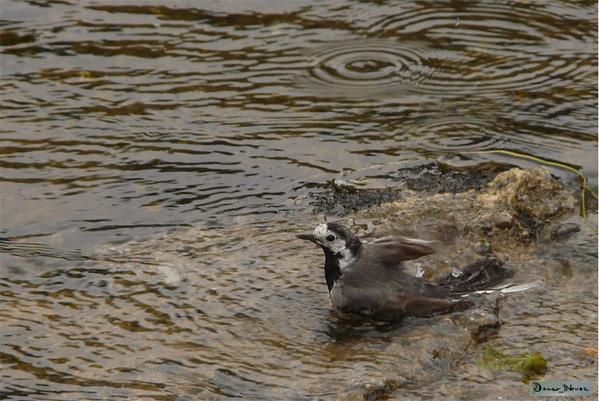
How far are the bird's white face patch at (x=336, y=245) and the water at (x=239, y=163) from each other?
0.29m

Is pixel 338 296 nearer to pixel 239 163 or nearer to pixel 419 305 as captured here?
pixel 419 305

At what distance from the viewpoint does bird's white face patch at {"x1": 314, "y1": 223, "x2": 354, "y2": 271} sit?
25.5 feet

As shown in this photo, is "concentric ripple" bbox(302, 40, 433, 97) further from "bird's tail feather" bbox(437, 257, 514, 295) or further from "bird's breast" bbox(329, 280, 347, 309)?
"bird's breast" bbox(329, 280, 347, 309)

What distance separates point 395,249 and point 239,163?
2218 millimetres

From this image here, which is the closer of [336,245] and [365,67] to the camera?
[336,245]

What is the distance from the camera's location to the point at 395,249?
307 inches

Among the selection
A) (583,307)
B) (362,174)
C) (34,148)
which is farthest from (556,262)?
(34,148)

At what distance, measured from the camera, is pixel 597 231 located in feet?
28.6

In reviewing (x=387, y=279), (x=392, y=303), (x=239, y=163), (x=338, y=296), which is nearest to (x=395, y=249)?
(x=387, y=279)

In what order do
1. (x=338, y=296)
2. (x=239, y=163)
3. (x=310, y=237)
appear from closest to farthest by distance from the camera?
(x=338, y=296) < (x=310, y=237) < (x=239, y=163)

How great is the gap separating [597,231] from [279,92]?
3.27 m

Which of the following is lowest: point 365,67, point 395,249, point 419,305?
point 419,305

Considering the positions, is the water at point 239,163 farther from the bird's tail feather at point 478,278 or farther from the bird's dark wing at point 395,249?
the bird's dark wing at point 395,249

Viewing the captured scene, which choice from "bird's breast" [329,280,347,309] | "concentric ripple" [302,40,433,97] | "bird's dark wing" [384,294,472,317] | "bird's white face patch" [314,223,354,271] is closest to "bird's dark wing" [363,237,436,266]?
"bird's white face patch" [314,223,354,271]
